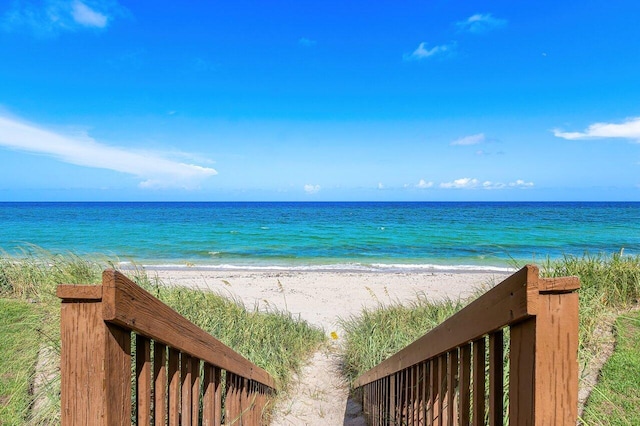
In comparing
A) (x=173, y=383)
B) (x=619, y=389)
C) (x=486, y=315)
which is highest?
(x=486, y=315)

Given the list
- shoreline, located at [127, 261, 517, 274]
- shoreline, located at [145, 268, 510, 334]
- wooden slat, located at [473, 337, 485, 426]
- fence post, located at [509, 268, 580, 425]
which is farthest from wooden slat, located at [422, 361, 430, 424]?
shoreline, located at [127, 261, 517, 274]

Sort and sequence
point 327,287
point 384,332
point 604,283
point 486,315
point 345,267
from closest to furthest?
point 486,315 → point 384,332 → point 604,283 → point 327,287 → point 345,267

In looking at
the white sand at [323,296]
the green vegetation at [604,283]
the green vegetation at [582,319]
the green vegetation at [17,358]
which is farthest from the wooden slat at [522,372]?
the green vegetation at [604,283]

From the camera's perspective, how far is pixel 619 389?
4043 mm

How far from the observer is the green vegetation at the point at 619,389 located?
11.8 ft

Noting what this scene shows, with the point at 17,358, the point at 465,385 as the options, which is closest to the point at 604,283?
the point at 465,385

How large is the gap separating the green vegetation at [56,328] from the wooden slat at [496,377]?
143 inches

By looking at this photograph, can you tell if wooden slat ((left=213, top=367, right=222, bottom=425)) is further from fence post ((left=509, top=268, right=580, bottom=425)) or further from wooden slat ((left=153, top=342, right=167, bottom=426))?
fence post ((left=509, top=268, right=580, bottom=425))

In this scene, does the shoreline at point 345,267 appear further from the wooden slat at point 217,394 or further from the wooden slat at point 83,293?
the wooden slat at point 83,293

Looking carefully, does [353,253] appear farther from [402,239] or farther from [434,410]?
[434,410]

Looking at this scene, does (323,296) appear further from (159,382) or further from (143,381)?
(143,381)

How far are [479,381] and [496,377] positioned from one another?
149mm

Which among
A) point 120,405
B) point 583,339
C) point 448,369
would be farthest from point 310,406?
point 120,405

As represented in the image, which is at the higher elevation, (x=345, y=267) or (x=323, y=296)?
(x=323, y=296)
